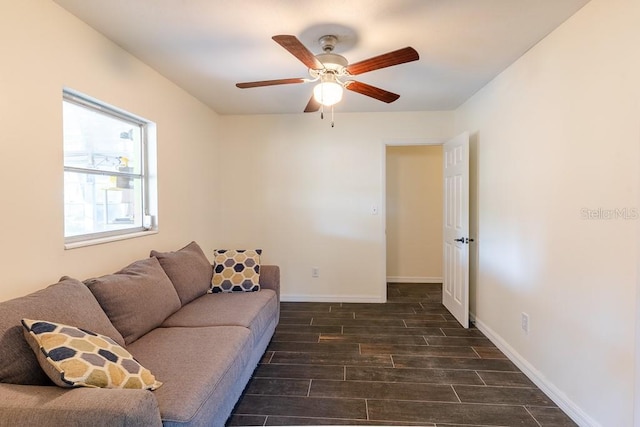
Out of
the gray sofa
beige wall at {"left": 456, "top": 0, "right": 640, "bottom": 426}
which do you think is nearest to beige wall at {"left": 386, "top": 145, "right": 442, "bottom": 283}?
beige wall at {"left": 456, "top": 0, "right": 640, "bottom": 426}

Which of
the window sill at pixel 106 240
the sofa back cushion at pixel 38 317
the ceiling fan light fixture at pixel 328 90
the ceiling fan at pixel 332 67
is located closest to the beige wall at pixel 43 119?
the window sill at pixel 106 240

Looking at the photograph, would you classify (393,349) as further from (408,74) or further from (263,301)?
(408,74)

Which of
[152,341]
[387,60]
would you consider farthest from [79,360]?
[387,60]

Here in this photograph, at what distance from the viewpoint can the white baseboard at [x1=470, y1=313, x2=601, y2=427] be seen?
6.15 ft

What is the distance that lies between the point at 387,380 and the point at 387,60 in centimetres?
213

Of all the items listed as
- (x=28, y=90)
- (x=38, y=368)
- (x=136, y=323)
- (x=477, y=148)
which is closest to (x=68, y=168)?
(x=28, y=90)

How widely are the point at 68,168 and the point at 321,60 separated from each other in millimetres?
1739

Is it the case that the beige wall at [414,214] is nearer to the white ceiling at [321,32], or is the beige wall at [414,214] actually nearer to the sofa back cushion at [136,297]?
the white ceiling at [321,32]

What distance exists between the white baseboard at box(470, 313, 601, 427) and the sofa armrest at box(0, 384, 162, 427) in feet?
7.28

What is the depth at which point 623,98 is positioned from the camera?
5.38ft

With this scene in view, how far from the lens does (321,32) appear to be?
2184mm

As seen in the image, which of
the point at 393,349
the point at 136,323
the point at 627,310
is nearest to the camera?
the point at 627,310

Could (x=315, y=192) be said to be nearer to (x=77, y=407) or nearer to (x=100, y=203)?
(x=100, y=203)

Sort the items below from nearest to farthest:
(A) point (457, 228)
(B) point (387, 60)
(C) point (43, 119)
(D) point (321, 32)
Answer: (C) point (43, 119)
(B) point (387, 60)
(D) point (321, 32)
(A) point (457, 228)
